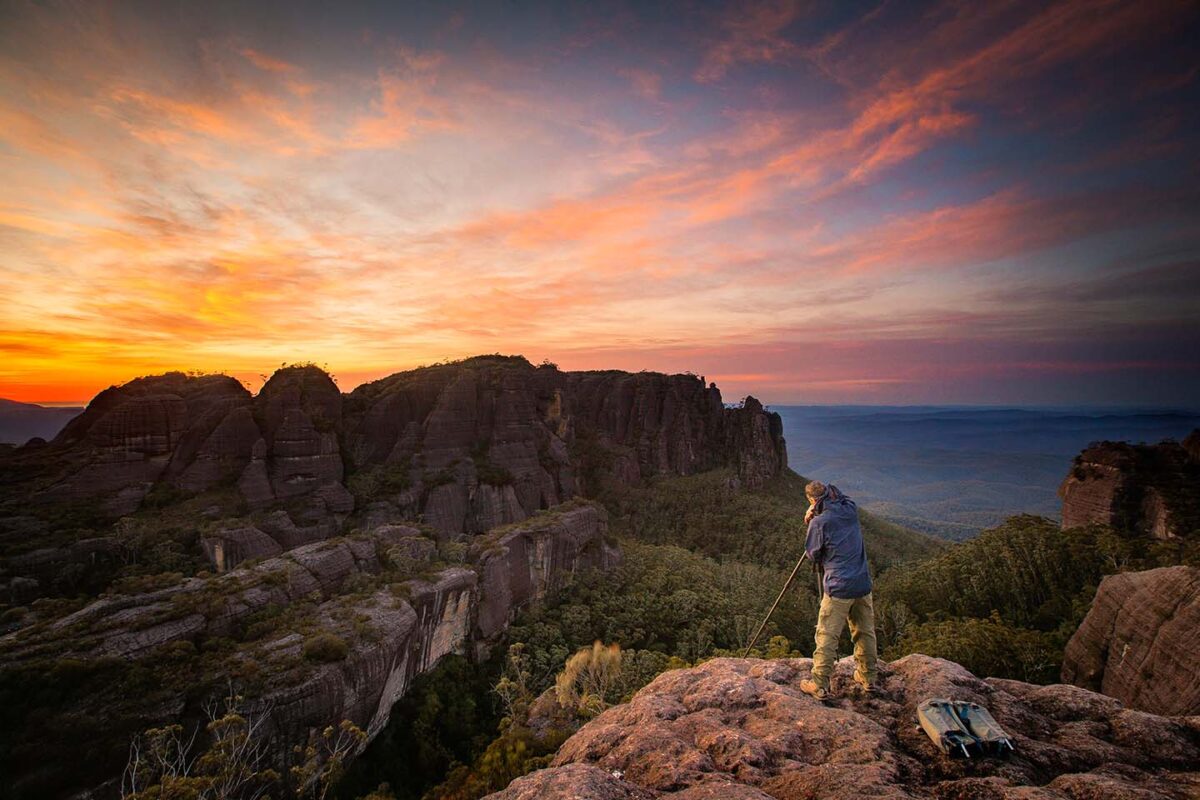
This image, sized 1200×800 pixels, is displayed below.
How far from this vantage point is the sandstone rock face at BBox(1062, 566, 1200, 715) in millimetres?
10055

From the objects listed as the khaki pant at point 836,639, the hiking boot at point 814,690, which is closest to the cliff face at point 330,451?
the hiking boot at point 814,690

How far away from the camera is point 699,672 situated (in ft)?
32.0

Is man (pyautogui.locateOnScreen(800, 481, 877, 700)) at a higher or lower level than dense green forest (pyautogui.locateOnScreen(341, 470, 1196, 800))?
higher

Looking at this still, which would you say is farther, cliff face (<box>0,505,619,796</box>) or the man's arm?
cliff face (<box>0,505,619,796</box>)

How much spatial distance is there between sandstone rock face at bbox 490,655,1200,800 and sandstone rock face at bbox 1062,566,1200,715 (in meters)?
5.97

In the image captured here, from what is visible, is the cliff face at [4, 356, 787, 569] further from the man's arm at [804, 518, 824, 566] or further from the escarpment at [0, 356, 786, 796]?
the man's arm at [804, 518, 824, 566]

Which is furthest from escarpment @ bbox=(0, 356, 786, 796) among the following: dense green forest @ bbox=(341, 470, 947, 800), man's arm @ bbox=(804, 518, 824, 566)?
man's arm @ bbox=(804, 518, 824, 566)

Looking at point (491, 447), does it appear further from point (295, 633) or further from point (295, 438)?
point (295, 633)

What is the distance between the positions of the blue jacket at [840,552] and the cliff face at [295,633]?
21.0m

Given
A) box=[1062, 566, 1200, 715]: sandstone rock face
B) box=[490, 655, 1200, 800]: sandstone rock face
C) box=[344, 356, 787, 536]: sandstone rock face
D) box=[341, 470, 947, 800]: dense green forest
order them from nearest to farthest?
1. box=[490, 655, 1200, 800]: sandstone rock face
2. box=[1062, 566, 1200, 715]: sandstone rock face
3. box=[341, 470, 947, 800]: dense green forest
4. box=[344, 356, 787, 536]: sandstone rock face

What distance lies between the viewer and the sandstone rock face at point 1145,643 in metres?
10.1

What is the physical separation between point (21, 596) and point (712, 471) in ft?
298

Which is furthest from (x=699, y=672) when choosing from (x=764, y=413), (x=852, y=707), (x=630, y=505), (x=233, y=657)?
(x=764, y=413)

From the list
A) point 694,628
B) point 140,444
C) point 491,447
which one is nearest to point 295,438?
point 140,444
